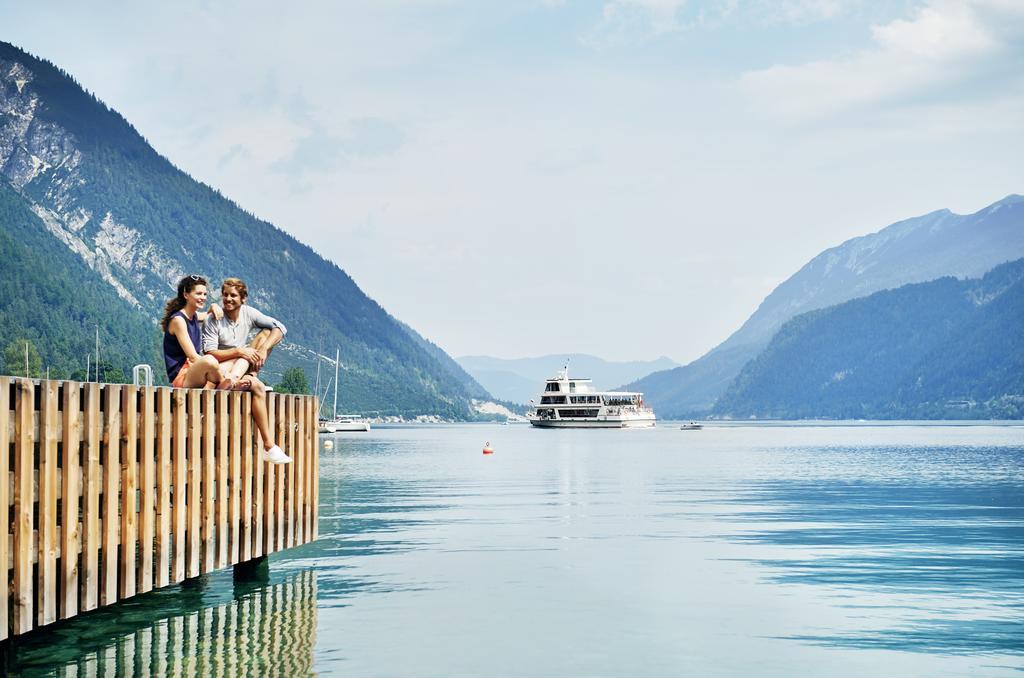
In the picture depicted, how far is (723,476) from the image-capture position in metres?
59.0

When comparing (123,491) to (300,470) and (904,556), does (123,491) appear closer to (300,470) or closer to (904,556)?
(300,470)

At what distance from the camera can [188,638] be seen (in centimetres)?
1495

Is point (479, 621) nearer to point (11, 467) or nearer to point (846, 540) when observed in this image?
point (11, 467)

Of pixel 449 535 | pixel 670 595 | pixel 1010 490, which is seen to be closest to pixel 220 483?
pixel 670 595

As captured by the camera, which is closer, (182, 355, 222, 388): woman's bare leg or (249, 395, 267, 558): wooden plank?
(182, 355, 222, 388): woman's bare leg

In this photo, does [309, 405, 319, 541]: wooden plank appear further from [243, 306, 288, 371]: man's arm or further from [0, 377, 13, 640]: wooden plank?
[0, 377, 13, 640]: wooden plank

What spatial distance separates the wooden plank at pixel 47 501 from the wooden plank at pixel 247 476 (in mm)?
5487

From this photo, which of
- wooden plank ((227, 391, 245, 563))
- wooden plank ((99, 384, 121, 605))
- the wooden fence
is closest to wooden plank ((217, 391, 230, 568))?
the wooden fence

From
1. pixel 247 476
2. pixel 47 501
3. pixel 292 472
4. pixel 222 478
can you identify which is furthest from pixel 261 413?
pixel 47 501

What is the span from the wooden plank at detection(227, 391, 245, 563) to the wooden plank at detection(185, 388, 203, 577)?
114cm

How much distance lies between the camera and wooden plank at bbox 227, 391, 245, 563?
1694 centimetres

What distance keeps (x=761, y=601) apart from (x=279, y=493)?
23.4ft

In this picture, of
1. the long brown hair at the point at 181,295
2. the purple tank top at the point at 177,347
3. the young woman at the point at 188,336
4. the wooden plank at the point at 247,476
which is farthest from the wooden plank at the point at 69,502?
the wooden plank at the point at 247,476

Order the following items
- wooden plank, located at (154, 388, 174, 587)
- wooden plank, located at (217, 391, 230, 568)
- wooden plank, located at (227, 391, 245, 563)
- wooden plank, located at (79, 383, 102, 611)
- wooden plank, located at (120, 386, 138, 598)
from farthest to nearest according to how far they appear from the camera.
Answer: wooden plank, located at (227, 391, 245, 563) < wooden plank, located at (217, 391, 230, 568) < wooden plank, located at (154, 388, 174, 587) < wooden plank, located at (120, 386, 138, 598) < wooden plank, located at (79, 383, 102, 611)
